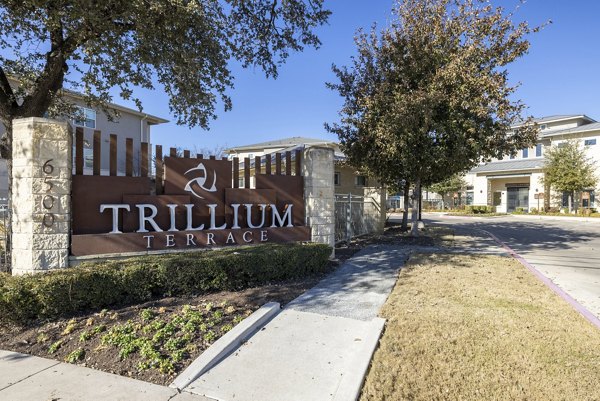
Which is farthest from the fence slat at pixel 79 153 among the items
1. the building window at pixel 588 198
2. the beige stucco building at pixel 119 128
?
the building window at pixel 588 198

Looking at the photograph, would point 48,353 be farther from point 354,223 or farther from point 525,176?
point 525,176

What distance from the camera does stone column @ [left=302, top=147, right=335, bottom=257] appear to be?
8430mm

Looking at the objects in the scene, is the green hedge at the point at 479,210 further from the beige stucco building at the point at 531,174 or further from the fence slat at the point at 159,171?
the fence slat at the point at 159,171

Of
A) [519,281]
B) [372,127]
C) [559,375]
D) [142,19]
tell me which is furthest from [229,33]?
[559,375]

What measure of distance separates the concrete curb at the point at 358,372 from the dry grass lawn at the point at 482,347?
7 centimetres

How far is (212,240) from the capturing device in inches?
284

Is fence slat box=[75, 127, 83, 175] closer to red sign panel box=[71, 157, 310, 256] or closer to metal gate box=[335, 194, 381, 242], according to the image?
red sign panel box=[71, 157, 310, 256]

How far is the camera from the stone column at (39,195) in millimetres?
5711

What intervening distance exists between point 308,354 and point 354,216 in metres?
10.5

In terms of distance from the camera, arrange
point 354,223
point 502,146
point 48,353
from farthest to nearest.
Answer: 1. point 354,223
2. point 502,146
3. point 48,353

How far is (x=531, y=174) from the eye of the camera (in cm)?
3438

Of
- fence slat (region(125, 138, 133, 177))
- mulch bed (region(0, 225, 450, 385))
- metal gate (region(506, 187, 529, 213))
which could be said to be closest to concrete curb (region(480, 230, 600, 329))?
mulch bed (region(0, 225, 450, 385))

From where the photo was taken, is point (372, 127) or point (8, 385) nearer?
point (8, 385)

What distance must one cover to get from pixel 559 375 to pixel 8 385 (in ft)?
16.8
